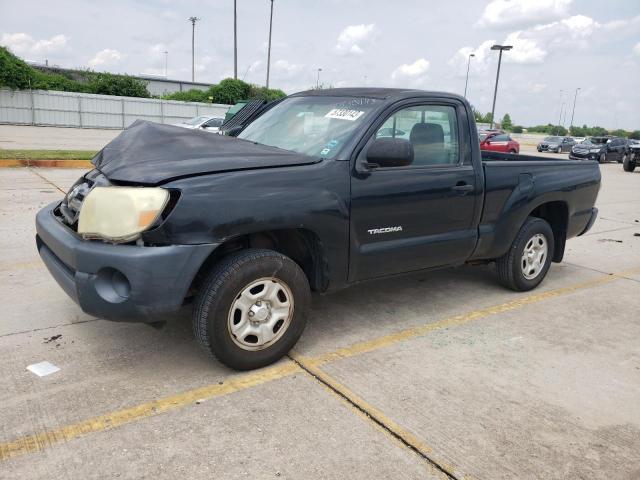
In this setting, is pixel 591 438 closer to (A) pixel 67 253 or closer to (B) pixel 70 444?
(B) pixel 70 444

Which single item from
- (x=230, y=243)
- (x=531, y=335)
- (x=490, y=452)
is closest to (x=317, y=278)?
(x=230, y=243)

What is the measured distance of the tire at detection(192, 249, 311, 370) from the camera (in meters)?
3.11

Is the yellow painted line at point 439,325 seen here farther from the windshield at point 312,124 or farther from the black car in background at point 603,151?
the black car in background at point 603,151

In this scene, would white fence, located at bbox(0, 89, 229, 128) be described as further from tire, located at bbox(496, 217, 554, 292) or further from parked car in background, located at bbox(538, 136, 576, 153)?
tire, located at bbox(496, 217, 554, 292)

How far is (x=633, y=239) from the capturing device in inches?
318

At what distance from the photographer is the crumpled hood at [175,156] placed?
3.11 metres

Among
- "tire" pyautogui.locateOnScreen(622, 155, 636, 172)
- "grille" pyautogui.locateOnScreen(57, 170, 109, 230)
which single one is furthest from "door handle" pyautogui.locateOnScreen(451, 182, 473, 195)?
"tire" pyautogui.locateOnScreen(622, 155, 636, 172)

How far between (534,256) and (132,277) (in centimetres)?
374

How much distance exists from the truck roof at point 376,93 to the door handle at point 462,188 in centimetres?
73

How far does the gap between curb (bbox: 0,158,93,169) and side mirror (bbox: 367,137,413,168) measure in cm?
1148

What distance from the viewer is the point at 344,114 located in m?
3.97

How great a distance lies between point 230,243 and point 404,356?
4.54 feet

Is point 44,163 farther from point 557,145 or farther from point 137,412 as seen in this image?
point 557,145

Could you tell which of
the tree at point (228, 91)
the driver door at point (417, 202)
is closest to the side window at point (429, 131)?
the driver door at point (417, 202)
